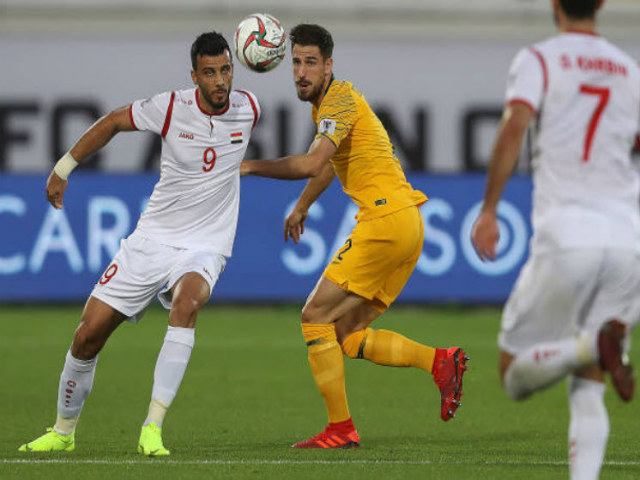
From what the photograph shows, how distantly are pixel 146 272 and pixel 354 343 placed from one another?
1331 mm

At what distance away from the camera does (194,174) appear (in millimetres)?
7570

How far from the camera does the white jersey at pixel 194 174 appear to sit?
7.51 m

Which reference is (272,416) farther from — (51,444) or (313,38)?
(313,38)

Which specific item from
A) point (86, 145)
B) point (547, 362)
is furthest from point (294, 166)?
point (547, 362)

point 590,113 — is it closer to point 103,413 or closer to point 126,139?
point 103,413

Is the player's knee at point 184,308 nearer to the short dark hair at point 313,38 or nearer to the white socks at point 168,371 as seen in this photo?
the white socks at point 168,371

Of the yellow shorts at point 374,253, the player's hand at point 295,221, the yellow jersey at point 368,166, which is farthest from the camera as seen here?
the player's hand at point 295,221

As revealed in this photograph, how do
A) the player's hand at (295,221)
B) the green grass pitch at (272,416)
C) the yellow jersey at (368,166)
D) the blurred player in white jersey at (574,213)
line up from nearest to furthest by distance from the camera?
the blurred player in white jersey at (574,213) < the green grass pitch at (272,416) < the yellow jersey at (368,166) < the player's hand at (295,221)

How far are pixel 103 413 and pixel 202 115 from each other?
249cm

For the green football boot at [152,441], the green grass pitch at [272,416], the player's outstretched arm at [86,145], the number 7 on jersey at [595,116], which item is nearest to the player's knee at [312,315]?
the green grass pitch at [272,416]

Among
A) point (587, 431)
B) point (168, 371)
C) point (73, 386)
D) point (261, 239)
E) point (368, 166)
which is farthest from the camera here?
point (261, 239)

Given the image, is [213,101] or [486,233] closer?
[486,233]

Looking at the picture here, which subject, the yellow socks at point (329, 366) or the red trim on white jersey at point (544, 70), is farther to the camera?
the yellow socks at point (329, 366)

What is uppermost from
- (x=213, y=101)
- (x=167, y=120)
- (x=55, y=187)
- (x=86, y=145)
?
(x=213, y=101)
